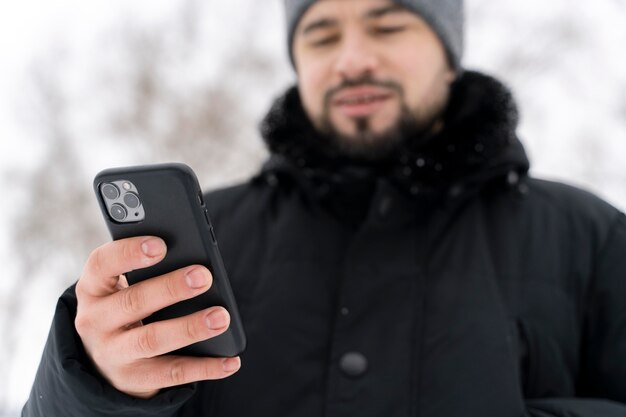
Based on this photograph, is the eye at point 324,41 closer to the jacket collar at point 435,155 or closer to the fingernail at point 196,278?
the jacket collar at point 435,155

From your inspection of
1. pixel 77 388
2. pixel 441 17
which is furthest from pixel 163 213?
pixel 441 17

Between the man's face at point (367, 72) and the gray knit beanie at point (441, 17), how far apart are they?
17mm

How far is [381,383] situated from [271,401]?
182 millimetres

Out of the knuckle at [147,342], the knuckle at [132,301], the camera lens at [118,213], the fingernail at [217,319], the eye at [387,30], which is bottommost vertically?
the knuckle at [147,342]

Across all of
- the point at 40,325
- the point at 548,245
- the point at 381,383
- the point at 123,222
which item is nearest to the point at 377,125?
the point at 548,245

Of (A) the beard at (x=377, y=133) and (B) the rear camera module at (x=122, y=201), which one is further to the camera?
(A) the beard at (x=377, y=133)

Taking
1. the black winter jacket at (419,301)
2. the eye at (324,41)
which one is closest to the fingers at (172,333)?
the black winter jacket at (419,301)


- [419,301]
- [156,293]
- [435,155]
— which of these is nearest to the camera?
[156,293]

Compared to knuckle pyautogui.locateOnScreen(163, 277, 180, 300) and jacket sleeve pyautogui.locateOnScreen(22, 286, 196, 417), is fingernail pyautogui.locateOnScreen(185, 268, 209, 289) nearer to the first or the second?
knuckle pyautogui.locateOnScreen(163, 277, 180, 300)

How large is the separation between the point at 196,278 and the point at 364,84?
698mm

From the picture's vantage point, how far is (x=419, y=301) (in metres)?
1.03

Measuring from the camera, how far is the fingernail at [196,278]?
70cm

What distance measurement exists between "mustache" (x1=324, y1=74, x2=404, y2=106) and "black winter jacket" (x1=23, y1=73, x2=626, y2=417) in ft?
0.50

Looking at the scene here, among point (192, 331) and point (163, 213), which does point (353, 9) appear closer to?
point (163, 213)
